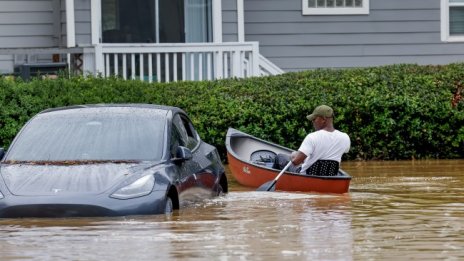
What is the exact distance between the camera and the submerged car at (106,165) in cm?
1267

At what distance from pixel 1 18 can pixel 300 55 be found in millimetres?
6017

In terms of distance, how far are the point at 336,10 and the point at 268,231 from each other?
47.2 feet

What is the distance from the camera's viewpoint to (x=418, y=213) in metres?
14.1

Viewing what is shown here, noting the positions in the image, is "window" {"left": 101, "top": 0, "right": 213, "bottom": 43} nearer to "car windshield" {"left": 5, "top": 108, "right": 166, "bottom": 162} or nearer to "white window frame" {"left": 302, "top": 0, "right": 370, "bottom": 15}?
"white window frame" {"left": 302, "top": 0, "right": 370, "bottom": 15}

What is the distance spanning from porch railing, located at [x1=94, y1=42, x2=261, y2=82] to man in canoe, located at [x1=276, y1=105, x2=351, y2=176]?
24.5 feet

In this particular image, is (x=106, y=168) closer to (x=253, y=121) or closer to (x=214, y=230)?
(x=214, y=230)

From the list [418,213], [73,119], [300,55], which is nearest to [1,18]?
[300,55]

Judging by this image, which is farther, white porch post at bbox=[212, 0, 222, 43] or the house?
white porch post at bbox=[212, 0, 222, 43]

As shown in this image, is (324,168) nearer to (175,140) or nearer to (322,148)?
(322,148)

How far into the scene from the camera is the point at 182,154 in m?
13.8

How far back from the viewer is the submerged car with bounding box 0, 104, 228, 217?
12.7 meters

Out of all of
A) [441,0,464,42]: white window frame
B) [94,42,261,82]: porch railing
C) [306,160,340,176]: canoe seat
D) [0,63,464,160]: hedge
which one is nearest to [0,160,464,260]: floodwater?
[306,160,340,176]: canoe seat

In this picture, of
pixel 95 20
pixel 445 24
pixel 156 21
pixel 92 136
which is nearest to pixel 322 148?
pixel 92 136

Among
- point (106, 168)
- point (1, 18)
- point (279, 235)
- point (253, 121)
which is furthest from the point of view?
point (1, 18)
